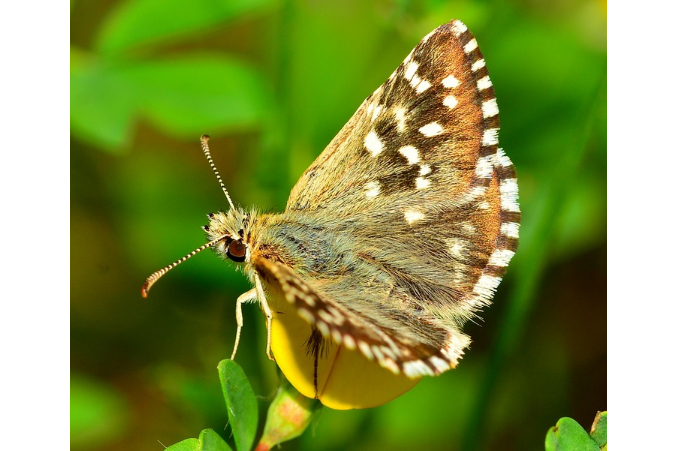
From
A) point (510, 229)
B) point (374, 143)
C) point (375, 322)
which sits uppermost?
point (374, 143)

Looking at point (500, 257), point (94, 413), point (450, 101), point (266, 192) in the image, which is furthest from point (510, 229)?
point (94, 413)

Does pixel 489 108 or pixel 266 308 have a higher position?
pixel 489 108

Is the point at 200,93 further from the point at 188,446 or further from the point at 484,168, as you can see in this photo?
the point at 188,446

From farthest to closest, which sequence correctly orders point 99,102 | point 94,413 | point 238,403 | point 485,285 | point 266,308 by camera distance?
point 94,413, point 99,102, point 485,285, point 266,308, point 238,403

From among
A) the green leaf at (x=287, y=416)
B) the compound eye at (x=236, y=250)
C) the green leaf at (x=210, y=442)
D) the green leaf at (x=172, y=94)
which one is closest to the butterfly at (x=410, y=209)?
the compound eye at (x=236, y=250)

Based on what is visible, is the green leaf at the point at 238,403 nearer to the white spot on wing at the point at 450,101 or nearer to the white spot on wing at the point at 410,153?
the white spot on wing at the point at 410,153

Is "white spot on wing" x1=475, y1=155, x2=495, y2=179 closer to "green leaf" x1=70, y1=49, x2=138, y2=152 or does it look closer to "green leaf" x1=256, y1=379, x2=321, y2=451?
"green leaf" x1=256, y1=379, x2=321, y2=451

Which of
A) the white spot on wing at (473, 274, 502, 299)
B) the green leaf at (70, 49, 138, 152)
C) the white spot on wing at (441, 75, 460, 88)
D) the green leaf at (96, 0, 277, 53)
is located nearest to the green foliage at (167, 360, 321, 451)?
the white spot on wing at (473, 274, 502, 299)
